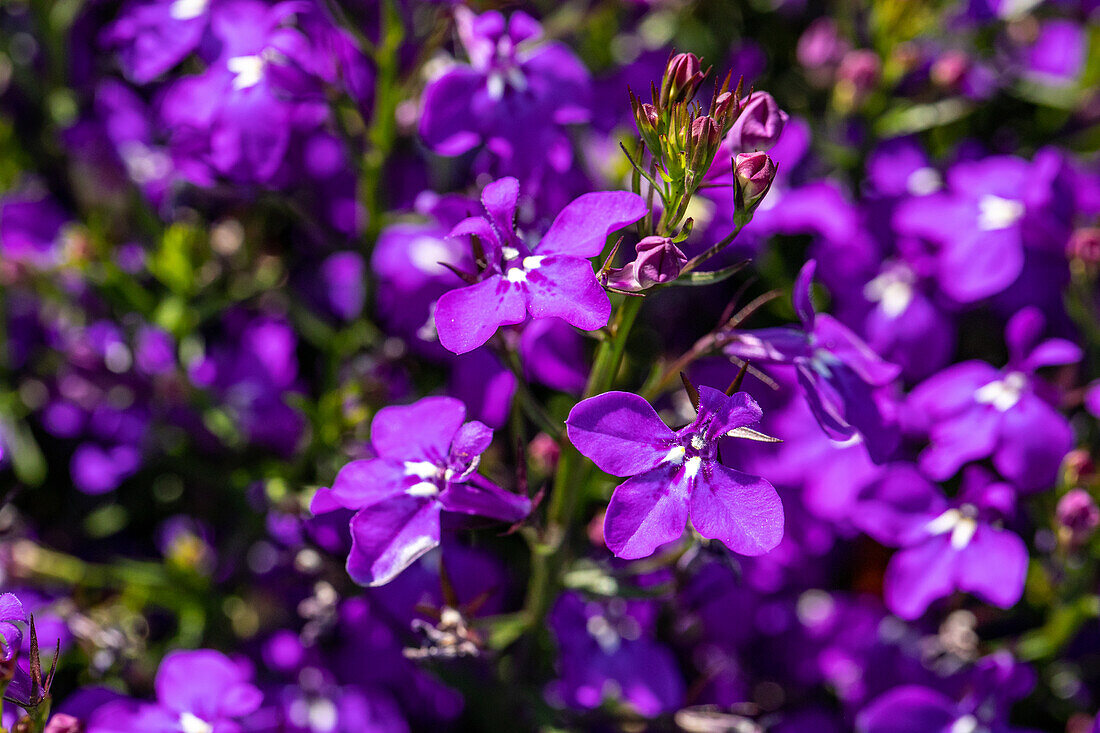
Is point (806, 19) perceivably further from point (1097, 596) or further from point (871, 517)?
point (1097, 596)

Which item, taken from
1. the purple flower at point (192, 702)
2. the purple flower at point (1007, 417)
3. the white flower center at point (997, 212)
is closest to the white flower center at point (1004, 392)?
the purple flower at point (1007, 417)

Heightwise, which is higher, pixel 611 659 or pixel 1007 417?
pixel 1007 417

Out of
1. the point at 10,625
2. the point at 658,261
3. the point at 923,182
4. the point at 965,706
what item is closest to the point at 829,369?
the point at 658,261

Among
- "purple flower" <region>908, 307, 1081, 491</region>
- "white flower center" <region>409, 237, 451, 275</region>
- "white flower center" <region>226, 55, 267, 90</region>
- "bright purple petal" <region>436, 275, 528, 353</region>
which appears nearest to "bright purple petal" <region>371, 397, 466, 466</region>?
"bright purple petal" <region>436, 275, 528, 353</region>

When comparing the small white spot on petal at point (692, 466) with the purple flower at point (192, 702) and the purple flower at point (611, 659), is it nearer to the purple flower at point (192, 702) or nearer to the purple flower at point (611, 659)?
the purple flower at point (611, 659)

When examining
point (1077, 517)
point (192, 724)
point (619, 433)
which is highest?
point (619, 433)

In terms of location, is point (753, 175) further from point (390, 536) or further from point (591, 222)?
point (390, 536)

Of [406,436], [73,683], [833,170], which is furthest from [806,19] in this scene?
[73,683]
